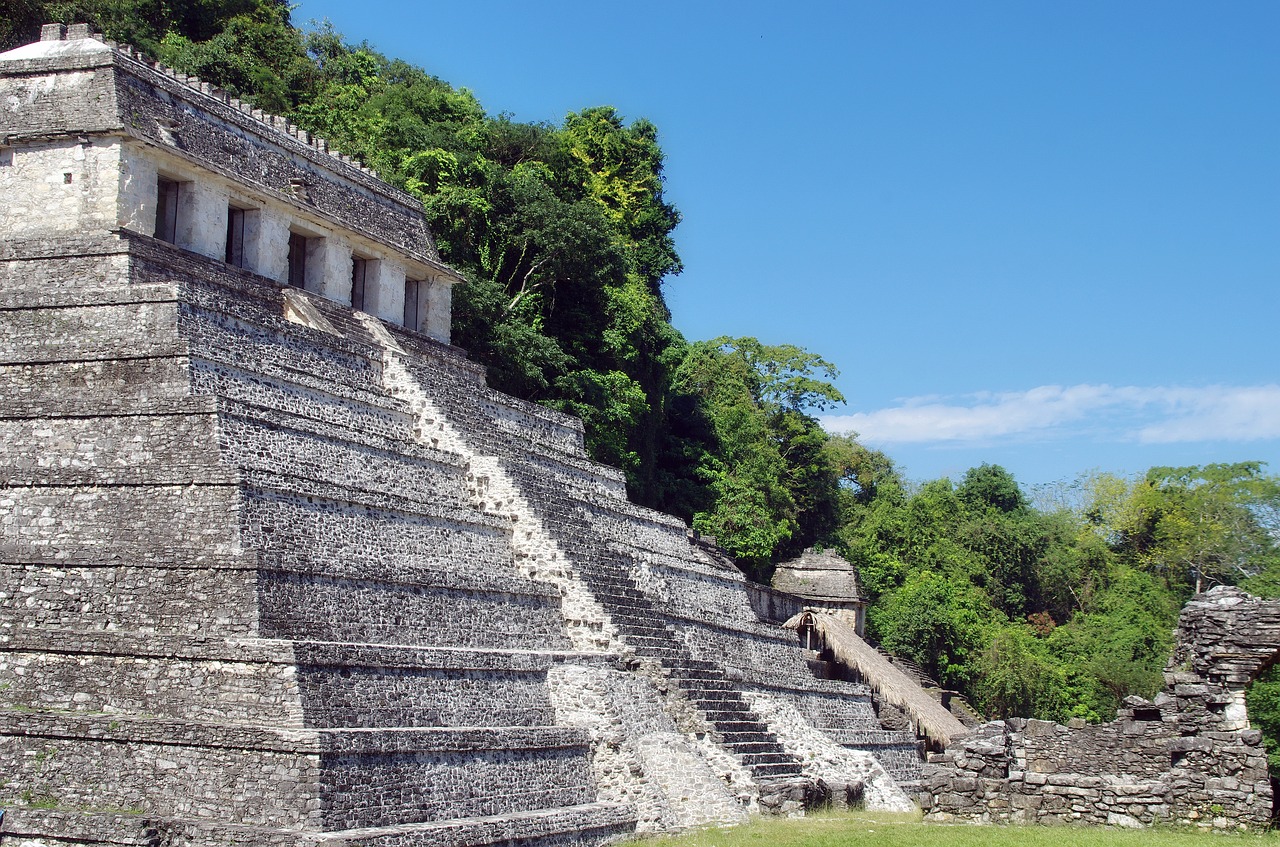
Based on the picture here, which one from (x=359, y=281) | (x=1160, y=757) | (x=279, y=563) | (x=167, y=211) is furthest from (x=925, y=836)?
(x=359, y=281)

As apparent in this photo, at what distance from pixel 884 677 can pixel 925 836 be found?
1983 cm

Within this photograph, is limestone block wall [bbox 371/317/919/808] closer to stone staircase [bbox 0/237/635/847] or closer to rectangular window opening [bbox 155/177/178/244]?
stone staircase [bbox 0/237/635/847]

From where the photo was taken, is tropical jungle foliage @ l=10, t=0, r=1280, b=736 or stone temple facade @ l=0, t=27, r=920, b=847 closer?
stone temple facade @ l=0, t=27, r=920, b=847

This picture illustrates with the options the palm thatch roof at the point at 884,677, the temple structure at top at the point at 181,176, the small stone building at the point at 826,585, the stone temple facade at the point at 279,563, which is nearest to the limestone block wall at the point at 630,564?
the stone temple facade at the point at 279,563

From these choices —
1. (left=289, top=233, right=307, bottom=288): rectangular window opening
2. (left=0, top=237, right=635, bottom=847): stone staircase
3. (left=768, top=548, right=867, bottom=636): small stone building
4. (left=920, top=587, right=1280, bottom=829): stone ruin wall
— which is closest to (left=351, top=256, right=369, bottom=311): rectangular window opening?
(left=289, top=233, right=307, bottom=288): rectangular window opening

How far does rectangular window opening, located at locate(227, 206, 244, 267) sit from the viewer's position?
22906 mm

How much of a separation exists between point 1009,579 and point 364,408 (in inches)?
1715

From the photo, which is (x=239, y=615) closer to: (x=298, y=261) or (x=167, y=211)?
(x=167, y=211)

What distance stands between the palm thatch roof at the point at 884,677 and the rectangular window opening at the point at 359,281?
1542 centimetres

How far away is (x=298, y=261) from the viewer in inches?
979

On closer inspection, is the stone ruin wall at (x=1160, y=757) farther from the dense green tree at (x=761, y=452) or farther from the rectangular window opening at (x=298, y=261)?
the dense green tree at (x=761, y=452)

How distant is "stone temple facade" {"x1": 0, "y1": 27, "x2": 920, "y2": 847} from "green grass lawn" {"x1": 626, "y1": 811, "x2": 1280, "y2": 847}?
98 centimetres

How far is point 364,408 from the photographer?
67.9 ft

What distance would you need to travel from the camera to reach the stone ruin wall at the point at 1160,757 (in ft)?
52.3
